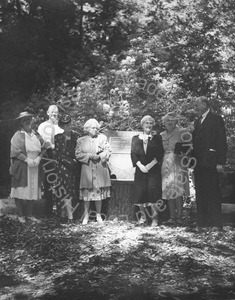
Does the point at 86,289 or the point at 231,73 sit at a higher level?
the point at 231,73

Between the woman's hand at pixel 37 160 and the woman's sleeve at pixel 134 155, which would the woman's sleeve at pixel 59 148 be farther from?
the woman's sleeve at pixel 134 155

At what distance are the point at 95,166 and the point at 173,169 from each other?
1.17 m

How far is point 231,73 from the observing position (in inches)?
389

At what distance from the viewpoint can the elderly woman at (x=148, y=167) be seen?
7.74 meters

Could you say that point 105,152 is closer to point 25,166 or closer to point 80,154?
point 80,154

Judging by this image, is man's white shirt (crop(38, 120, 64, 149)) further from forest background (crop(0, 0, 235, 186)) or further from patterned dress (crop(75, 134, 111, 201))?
forest background (crop(0, 0, 235, 186))

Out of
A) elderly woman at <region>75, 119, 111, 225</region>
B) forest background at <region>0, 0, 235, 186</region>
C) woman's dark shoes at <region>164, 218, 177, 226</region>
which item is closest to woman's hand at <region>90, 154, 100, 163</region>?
elderly woman at <region>75, 119, 111, 225</region>

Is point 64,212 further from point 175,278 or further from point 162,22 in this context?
point 162,22

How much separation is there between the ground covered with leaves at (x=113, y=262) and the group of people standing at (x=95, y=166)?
403 mm

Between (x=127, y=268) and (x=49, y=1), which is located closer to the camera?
(x=127, y=268)

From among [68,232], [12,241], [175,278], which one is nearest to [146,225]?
[68,232]

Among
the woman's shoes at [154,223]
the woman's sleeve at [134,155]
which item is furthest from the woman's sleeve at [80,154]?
the woman's shoes at [154,223]

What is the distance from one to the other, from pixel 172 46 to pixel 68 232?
4781 millimetres

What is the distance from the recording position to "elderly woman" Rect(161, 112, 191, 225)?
25.3ft
